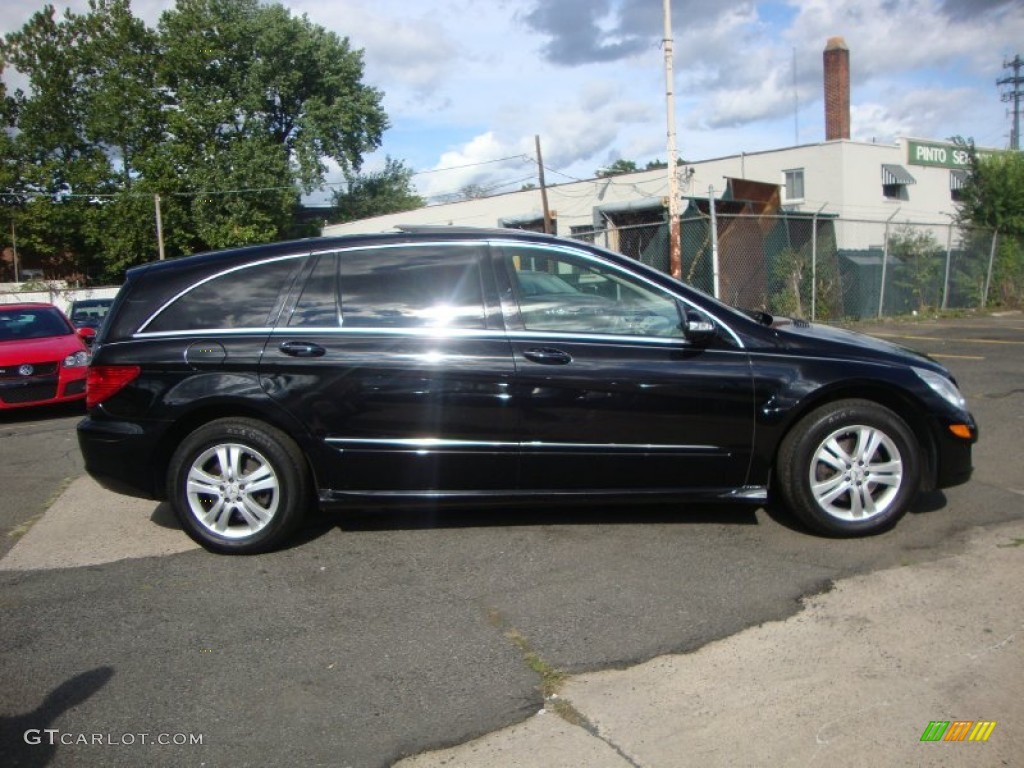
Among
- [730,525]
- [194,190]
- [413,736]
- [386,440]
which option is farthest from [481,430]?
[194,190]

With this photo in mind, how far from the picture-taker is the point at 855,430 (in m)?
4.71

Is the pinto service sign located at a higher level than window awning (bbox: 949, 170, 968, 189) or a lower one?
higher

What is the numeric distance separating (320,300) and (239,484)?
3.62ft

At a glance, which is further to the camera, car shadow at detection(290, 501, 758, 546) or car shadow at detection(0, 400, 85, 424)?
car shadow at detection(0, 400, 85, 424)

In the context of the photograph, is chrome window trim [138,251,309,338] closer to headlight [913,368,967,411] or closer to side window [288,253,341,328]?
side window [288,253,341,328]

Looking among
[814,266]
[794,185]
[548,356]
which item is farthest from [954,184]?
[548,356]

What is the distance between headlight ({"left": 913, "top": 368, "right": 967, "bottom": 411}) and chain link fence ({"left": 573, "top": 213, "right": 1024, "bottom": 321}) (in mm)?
10621

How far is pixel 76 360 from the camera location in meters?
10.3

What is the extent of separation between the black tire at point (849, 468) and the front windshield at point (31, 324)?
375 inches

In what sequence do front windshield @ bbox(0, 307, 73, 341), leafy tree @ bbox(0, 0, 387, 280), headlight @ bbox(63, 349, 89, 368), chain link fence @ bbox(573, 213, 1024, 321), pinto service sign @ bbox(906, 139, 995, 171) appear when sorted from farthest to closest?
leafy tree @ bbox(0, 0, 387, 280) < pinto service sign @ bbox(906, 139, 995, 171) < chain link fence @ bbox(573, 213, 1024, 321) < front windshield @ bbox(0, 307, 73, 341) < headlight @ bbox(63, 349, 89, 368)

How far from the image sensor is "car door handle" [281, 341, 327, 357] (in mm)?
4684

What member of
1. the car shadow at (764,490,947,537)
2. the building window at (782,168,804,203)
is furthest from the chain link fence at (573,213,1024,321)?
the car shadow at (764,490,947,537)

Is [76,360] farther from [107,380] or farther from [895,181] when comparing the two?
[895,181]

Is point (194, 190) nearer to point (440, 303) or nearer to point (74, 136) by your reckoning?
point (74, 136)
